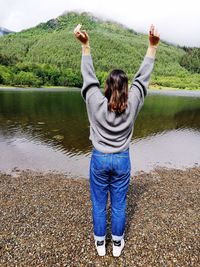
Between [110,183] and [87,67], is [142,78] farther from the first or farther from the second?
[110,183]

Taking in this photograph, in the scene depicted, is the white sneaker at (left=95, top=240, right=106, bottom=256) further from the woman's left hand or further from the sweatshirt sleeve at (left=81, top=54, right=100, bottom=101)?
the woman's left hand

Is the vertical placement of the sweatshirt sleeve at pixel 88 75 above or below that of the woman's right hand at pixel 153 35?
below

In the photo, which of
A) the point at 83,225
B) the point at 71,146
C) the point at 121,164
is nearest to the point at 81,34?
the point at 121,164

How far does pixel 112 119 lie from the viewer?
5.13 meters

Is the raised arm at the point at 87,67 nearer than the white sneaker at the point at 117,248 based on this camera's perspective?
Yes

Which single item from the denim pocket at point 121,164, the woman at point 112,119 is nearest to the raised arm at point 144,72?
the woman at point 112,119

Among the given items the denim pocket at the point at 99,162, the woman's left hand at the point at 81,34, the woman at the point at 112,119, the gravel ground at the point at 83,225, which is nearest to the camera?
the woman's left hand at the point at 81,34

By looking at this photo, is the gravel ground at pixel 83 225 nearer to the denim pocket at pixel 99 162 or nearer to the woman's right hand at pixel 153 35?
the denim pocket at pixel 99 162

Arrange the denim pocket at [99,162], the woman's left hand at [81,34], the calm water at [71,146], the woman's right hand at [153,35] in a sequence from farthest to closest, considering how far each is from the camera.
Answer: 1. the calm water at [71,146]
2. the denim pocket at [99,162]
3. the woman's right hand at [153,35]
4. the woman's left hand at [81,34]

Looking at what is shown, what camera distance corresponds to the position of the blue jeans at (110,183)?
5.45 meters

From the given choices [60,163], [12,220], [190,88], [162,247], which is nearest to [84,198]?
[12,220]

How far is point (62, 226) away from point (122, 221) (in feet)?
10.1

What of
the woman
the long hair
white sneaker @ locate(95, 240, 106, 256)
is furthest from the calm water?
the long hair

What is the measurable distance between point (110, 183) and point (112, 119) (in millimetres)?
1553
